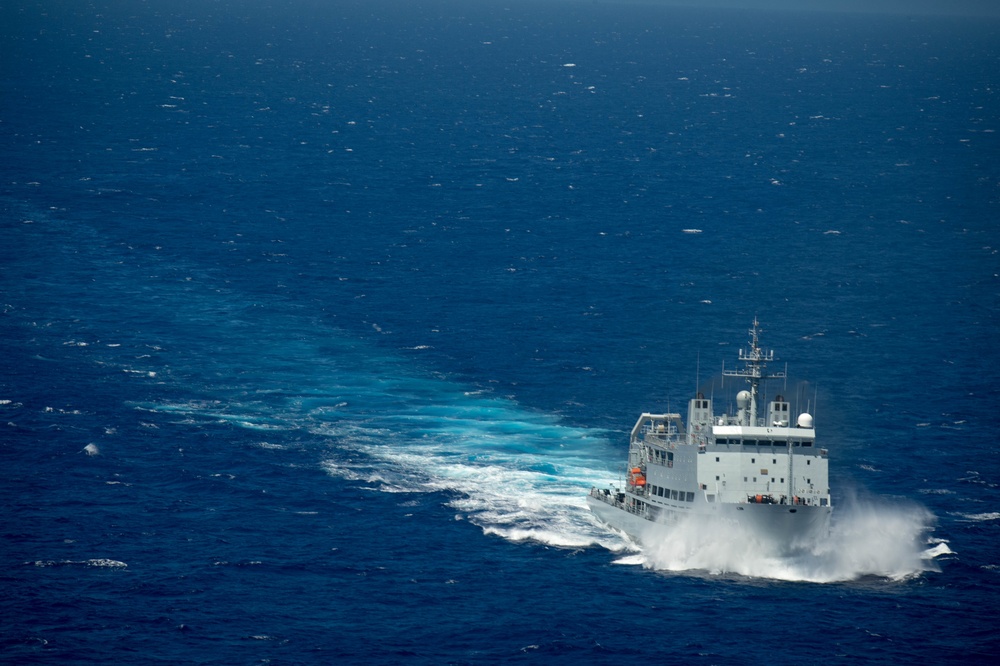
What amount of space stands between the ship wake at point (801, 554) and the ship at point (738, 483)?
17.6 inches

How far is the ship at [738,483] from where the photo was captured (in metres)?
97.4

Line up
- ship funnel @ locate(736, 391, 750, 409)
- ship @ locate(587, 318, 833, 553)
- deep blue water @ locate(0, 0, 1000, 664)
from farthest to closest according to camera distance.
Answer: ship funnel @ locate(736, 391, 750, 409), ship @ locate(587, 318, 833, 553), deep blue water @ locate(0, 0, 1000, 664)

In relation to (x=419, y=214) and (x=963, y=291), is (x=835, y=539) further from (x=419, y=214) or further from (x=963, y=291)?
(x=419, y=214)

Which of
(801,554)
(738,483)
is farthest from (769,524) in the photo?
(738,483)

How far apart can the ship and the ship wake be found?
0.45 m

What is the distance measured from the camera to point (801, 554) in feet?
319

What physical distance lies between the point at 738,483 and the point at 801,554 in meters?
6.43

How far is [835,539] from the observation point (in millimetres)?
99188

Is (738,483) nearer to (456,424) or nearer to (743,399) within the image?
(743,399)

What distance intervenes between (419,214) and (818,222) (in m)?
52.6

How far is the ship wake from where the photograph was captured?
9656cm

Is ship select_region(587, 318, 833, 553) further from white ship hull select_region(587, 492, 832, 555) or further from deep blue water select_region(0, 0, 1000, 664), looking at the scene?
deep blue water select_region(0, 0, 1000, 664)

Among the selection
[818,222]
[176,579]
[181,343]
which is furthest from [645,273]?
[176,579]

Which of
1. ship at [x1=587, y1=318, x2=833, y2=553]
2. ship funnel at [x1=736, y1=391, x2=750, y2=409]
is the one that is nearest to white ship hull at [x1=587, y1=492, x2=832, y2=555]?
ship at [x1=587, y1=318, x2=833, y2=553]
